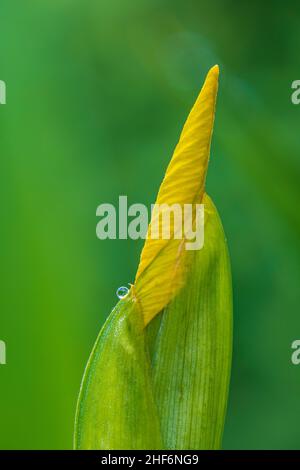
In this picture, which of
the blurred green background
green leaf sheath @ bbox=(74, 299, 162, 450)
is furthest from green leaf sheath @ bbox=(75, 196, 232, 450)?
the blurred green background

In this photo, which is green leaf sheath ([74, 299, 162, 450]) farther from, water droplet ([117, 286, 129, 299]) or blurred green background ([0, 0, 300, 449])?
blurred green background ([0, 0, 300, 449])

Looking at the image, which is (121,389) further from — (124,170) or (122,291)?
(124,170)

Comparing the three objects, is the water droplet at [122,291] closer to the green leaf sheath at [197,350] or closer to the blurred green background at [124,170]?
the green leaf sheath at [197,350]

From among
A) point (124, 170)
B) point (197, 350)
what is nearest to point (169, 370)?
point (197, 350)

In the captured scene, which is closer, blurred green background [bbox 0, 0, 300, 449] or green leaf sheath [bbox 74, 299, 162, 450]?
green leaf sheath [bbox 74, 299, 162, 450]

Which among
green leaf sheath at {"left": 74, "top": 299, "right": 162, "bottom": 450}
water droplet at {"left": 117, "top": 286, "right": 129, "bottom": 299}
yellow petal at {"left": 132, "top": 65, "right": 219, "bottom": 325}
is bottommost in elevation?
green leaf sheath at {"left": 74, "top": 299, "right": 162, "bottom": 450}

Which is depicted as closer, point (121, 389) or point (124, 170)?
point (121, 389)
